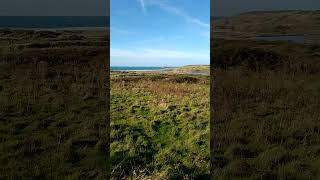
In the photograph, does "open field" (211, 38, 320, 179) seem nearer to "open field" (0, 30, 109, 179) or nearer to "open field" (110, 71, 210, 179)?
"open field" (110, 71, 210, 179)

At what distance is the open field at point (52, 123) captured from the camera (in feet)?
25.4

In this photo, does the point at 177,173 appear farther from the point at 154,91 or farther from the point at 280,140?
the point at 154,91

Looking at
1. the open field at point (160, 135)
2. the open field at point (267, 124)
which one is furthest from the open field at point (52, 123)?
the open field at point (267, 124)

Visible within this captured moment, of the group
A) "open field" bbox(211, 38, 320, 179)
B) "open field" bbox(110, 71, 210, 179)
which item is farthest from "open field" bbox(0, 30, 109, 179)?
"open field" bbox(211, 38, 320, 179)

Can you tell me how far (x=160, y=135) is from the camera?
35.6ft

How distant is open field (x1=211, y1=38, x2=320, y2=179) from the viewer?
25.3ft

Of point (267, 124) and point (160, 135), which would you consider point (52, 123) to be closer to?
point (160, 135)

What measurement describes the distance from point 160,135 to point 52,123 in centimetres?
359

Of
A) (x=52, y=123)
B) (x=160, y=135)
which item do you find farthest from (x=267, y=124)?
(x=52, y=123)

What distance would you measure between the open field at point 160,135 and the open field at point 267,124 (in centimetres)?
49

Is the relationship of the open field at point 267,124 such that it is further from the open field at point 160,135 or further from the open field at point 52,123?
the open field at point 52,123

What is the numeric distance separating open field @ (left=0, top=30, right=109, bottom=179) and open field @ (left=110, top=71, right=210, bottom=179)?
0.51 metres

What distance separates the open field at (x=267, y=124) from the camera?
25.3 feet

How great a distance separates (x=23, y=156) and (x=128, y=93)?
1096 cm
